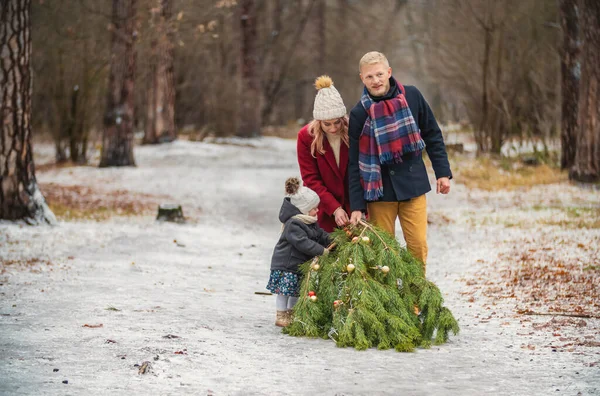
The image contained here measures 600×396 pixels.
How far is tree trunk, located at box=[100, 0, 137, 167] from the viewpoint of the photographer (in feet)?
68.2

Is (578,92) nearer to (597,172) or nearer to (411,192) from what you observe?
(597,172)

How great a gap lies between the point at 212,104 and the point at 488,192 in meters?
19.4

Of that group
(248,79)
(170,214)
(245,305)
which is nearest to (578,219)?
(170,214)

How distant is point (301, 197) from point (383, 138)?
0.77 m

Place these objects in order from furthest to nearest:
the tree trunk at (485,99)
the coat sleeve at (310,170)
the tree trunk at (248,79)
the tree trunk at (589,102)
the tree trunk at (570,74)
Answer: the tree trunk at (248,79)
the tree trunk at (485,99)
the tree trunk at (570,74)
the tree trunk at (589,102)
the coat sleeve at (310,170)

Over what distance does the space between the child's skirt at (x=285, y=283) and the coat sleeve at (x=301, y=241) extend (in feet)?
0.89

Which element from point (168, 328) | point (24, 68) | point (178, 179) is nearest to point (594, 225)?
point (168, 328)

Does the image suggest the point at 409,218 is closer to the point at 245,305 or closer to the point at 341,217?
the point at 341,217

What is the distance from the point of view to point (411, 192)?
6066mm

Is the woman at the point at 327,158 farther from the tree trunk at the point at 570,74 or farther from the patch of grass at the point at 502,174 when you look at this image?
the tree trunk at the point at 570,74

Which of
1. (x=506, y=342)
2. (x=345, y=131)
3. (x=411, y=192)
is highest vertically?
(x=345, y=131)

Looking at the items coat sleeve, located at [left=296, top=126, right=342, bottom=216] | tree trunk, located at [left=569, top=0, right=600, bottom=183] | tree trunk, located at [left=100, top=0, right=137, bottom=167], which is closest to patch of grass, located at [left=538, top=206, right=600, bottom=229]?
tree trunk, located at [left=569, top=0, right=600, bottom=183]

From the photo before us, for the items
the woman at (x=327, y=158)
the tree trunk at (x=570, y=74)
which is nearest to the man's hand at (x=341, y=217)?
the woman at (x=327, y=158)

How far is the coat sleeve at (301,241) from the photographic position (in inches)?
243
